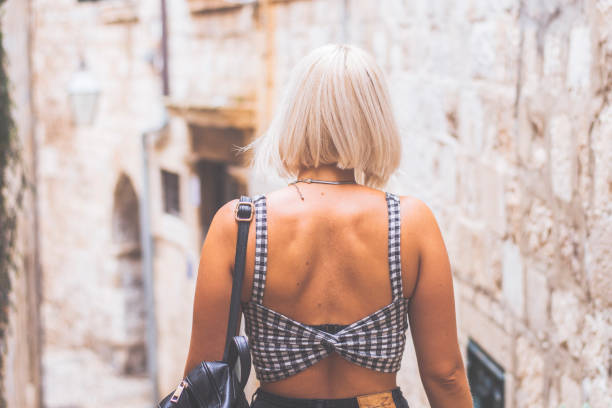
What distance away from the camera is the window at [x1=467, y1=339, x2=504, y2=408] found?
3008 mm

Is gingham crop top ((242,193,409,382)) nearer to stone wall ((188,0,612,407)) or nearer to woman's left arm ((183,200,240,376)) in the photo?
woman's left arm ((183,200,240,376))

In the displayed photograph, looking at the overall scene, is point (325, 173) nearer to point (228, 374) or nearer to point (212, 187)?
point (228, 374)

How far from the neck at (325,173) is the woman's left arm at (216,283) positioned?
0.59ft

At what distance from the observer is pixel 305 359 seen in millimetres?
1757

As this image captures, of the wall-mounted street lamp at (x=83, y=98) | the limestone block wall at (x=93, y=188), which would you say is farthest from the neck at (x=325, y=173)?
the limestone block wall at (x=93, y=188)

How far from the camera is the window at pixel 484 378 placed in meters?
3.01

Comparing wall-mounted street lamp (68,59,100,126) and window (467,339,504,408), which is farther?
wall-mounted street lamp (68,59,100,126)

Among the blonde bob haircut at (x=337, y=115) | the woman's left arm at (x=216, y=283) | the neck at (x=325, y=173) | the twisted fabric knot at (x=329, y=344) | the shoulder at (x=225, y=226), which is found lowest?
the twisted fabric knot at (x=329, y=344)

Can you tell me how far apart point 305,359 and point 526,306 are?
3.80ft

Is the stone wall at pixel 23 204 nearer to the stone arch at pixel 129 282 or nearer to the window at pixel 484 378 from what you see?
the window at pixel 484 378

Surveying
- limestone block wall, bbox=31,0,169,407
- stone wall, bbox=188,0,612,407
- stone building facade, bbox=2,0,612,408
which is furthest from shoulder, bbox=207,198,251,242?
limestone block wall, bbox=31,0,169,407

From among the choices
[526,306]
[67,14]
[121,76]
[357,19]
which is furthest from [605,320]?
[67,14]

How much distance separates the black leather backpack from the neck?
0.16m

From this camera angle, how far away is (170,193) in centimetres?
892
